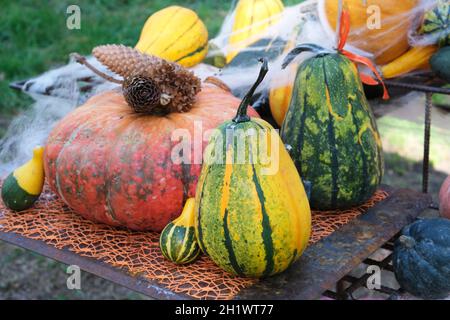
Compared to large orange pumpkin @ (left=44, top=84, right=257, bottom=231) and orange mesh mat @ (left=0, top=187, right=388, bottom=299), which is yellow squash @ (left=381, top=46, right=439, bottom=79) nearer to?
orange mesh mat @ (left=0, top=187, right=388, bottom=299)

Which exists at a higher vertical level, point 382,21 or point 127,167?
point 382,21

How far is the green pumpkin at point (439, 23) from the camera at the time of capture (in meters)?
1.96

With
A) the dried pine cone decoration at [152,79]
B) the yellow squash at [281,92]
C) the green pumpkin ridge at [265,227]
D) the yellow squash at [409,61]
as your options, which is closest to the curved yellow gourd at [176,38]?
the yellow squash at [281,92]

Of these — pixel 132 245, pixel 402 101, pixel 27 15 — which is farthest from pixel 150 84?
pixel 27 15

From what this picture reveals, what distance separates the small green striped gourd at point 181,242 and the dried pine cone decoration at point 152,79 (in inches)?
11.2

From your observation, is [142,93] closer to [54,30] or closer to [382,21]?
[382,21]

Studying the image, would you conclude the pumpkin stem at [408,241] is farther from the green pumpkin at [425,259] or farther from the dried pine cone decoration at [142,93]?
the dried pine cone decoration at [142,93]

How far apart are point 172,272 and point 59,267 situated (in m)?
1.74

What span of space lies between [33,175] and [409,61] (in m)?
1.13

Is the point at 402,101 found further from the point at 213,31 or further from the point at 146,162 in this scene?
the point at 213,31

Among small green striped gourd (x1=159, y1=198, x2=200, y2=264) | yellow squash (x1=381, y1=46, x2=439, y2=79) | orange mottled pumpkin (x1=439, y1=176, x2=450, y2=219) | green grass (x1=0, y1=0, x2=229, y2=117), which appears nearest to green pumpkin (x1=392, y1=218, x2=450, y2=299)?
orange mottled pumpkin (x1=439, y1=176, x2=450, y2=219)

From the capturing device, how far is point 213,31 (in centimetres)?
409

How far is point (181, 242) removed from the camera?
53.8 inches

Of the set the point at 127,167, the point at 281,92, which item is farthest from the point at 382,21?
the point at 127,167
